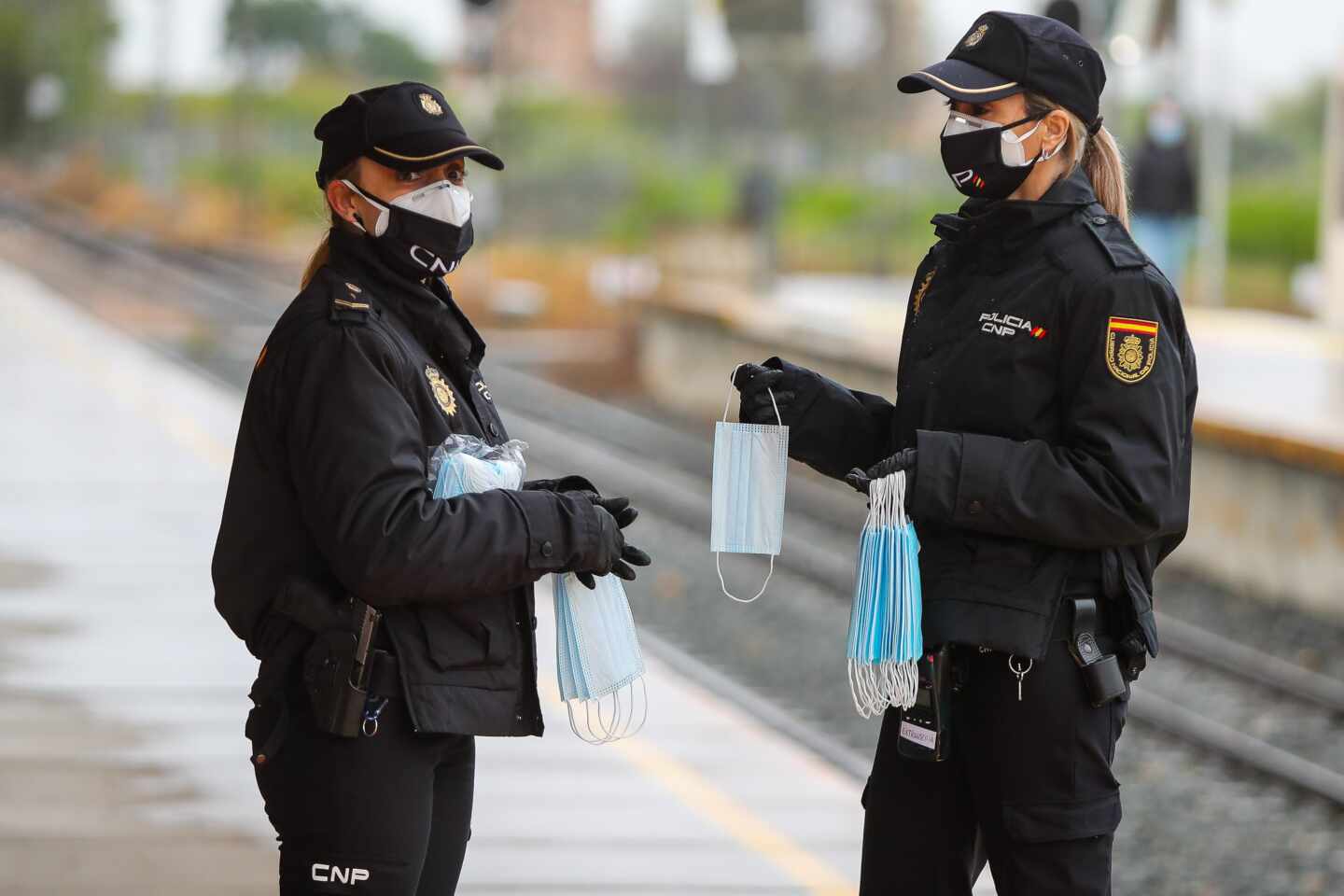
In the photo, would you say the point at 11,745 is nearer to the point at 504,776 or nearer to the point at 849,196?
the point at 504,776

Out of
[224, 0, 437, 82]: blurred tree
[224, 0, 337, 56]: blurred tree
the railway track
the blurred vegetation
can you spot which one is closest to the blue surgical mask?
the railway track

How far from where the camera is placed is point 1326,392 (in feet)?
40.0

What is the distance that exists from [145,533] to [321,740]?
7.12 meters

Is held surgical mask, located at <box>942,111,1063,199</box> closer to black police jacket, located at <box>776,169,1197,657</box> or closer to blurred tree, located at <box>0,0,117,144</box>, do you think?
black police jacket, located at <box>776,169,1197,657</box>

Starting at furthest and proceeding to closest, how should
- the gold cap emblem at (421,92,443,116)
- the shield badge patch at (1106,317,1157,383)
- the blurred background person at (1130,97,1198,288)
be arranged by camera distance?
the blurred background person at (1130,97,1198,288), the gold cap emblem at (421,92,443,116), the shield badge patch at (1106,317,1157,383)

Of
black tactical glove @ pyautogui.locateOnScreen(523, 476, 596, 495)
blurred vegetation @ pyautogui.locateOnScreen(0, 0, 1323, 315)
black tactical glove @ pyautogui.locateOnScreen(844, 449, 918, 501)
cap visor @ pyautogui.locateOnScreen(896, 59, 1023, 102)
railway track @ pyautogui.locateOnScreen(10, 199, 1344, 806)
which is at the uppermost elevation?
cap visor @ pyautogui.locateOnScreen(896, 59, 1023, 102)

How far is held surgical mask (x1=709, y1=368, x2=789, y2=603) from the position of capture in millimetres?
3439

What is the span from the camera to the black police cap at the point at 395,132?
10.1 feet

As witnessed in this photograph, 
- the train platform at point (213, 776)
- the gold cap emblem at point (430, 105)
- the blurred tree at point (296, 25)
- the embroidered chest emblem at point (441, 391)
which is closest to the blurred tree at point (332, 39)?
the blurred tree at point (296, 25)

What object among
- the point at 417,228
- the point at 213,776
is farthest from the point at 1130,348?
the point at 213,776

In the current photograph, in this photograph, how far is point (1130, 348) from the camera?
303 cm

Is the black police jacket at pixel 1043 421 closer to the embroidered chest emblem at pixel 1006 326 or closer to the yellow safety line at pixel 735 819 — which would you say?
the embroidered chest emblem at pixel 1006 326

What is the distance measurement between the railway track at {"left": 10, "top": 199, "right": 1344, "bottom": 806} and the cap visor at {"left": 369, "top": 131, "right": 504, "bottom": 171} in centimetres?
368

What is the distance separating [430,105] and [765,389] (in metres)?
0.84
